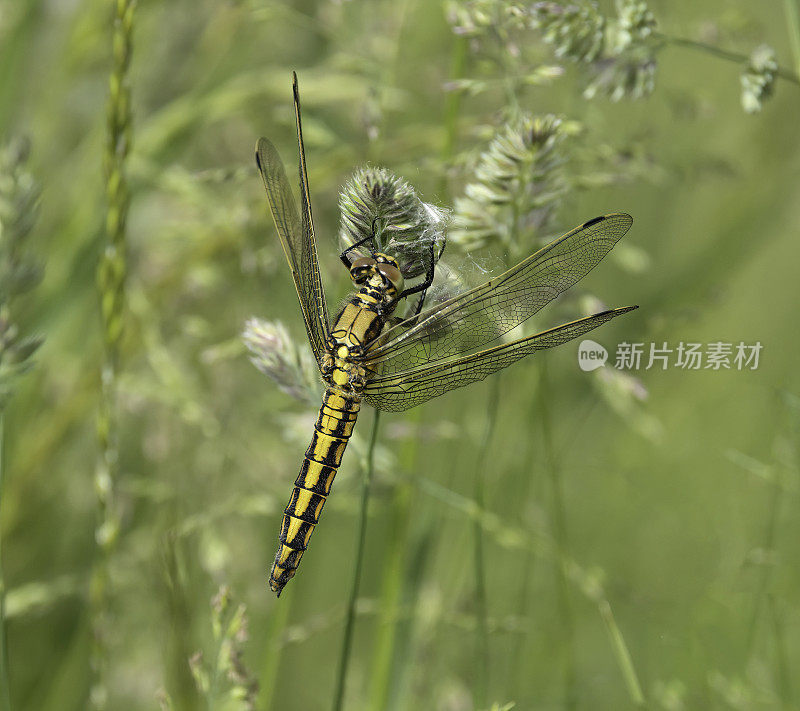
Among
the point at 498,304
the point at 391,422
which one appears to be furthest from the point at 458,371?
the point at 391,422

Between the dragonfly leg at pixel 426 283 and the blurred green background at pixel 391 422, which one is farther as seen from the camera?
the blurred green background at pixel 391 422

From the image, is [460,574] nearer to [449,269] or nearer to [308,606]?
[308,606]

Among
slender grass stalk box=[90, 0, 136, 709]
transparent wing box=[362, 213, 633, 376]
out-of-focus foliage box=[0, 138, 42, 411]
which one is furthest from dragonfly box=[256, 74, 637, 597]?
out-of-focus foliage box=[0, 138, 42, 411]

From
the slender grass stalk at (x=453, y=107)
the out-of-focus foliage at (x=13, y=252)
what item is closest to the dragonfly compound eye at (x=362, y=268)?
the slender grass stalk at (x=453, y=107)

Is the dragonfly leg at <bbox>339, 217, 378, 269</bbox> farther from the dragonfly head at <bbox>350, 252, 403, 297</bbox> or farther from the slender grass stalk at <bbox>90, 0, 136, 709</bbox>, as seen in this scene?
the slender grass stalk at <bbox>90, 0, 136, 709</bbox>

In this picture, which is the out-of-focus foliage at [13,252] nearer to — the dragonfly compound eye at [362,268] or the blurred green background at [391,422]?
the blurred green background at [391,422]

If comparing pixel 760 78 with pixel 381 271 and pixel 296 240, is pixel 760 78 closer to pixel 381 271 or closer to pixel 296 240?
pixel 381 271
